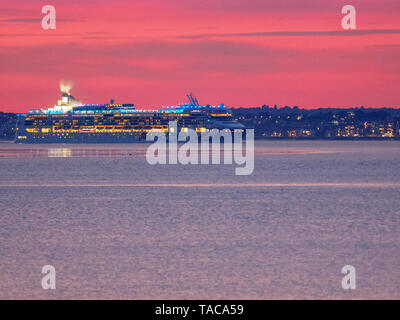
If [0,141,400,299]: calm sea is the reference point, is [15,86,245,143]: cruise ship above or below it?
above

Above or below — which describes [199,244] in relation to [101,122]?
below

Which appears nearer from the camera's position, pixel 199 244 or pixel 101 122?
pixel 199 244

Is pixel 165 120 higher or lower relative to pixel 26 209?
higher

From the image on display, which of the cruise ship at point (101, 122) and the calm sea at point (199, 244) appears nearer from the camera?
the calm sea at point (199, 244)
